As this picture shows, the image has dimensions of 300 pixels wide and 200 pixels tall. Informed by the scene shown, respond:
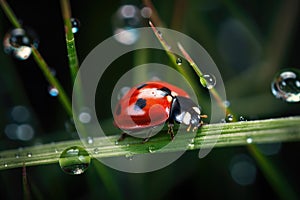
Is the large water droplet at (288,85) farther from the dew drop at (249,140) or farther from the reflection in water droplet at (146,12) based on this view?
the reflection in water droplet at (146,12)

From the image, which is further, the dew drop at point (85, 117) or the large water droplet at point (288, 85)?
the dew drop at point (85, 117)

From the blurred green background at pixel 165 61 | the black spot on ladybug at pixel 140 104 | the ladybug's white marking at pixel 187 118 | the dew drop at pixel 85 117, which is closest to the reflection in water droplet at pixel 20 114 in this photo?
the blurred green background at pixel 165 61

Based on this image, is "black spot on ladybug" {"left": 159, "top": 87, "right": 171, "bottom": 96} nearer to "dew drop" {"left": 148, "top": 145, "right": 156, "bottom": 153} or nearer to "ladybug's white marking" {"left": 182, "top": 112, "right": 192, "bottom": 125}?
"ladybug's white marking" {"left": 182, "top": 112, "right": 192, "bottom": 125}

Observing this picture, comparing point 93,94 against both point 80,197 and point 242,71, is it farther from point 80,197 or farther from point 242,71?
point 242,71

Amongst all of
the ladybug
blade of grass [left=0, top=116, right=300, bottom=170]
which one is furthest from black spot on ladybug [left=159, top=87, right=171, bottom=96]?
blade of grass [left=0, top=116, right=300, bottom=170]

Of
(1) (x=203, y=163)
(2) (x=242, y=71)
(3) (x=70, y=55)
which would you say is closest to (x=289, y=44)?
(2) (x=242, y=71)

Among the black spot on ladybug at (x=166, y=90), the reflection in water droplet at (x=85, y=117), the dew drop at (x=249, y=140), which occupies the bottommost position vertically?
the dew drop at (x=249, y=140)

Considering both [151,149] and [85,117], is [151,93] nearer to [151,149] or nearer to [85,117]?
[151,149]

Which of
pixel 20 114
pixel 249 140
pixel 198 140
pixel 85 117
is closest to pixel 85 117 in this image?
pixel 85 117
